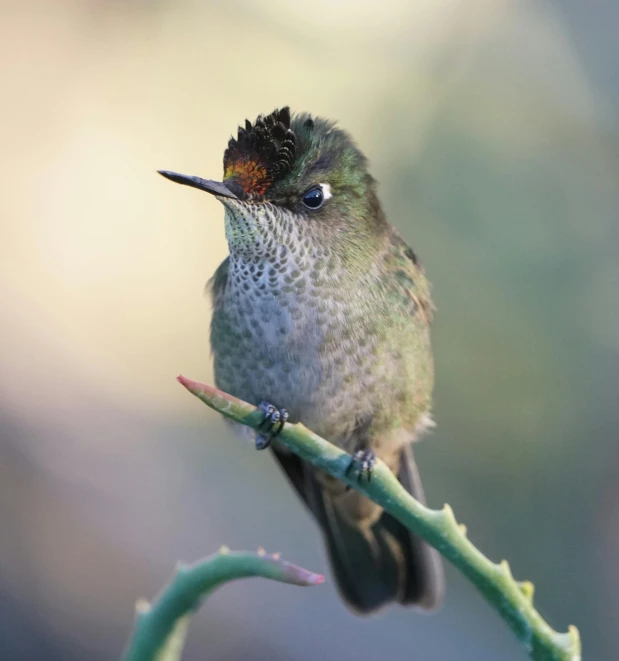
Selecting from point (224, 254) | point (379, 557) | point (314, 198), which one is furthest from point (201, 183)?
point (224, 254)

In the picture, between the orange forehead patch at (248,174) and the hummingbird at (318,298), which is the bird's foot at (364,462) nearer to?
the hummingbird at (318,298)

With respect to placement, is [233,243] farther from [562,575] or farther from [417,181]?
[562,575]

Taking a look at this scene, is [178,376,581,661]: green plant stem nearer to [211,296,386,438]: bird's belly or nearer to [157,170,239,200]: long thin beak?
[157,170,239,200]: long thin beak

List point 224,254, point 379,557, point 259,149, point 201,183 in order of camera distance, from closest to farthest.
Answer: point 201,183, point 259,149, point 379,557, point 224,254

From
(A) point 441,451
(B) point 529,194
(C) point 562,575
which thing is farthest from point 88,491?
(B) point 529,194

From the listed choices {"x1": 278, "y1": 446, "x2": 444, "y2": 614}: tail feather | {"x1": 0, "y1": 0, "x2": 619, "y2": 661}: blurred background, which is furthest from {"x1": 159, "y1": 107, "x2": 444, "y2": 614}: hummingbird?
{"x1": 0, "y1": 0, "x2": 619, "y2": 661}: blurred background

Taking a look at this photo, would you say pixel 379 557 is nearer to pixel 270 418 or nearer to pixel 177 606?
pixel 270 418
